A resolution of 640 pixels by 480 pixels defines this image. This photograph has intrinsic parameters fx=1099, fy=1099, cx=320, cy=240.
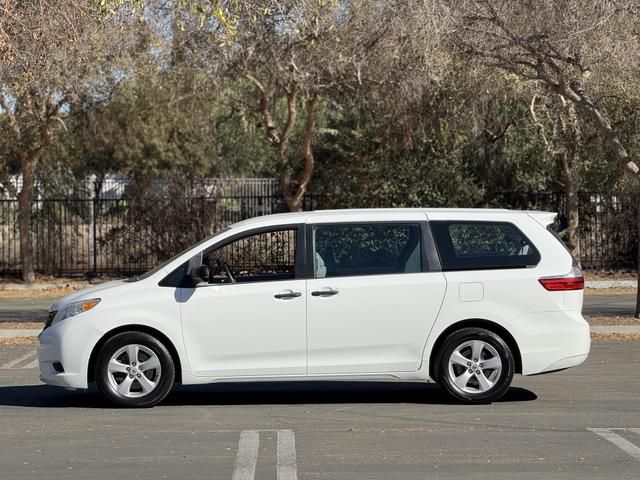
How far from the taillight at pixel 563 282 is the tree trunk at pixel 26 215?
19587mm

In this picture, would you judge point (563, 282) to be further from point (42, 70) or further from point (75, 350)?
point (42, 70)

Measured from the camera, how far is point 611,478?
23.3 feet

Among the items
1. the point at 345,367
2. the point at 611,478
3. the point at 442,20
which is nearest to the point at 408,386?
the point at 345,367

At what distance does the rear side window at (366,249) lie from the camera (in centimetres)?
1015

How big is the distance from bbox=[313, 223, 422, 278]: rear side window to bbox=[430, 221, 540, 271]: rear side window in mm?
247

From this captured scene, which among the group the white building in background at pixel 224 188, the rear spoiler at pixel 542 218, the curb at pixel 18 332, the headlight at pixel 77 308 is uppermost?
the white building in background at pixel 224 188

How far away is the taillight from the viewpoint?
33.4ft

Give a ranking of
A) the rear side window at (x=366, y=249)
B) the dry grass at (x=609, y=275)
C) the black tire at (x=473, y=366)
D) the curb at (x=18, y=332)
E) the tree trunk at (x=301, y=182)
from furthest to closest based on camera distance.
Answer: the dry grass at (x=609, y=275) → the tree trunk at (x=301, y=182) → the curb at (x=18, y=332) → the rear side window at (x=366, y=249) → the black tire at (x=473, y=366)

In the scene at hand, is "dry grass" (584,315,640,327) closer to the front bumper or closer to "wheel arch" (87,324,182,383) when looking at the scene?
"wheel arch" (87,324,182,383)

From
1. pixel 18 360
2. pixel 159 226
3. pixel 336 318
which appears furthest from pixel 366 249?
pixel 159 226

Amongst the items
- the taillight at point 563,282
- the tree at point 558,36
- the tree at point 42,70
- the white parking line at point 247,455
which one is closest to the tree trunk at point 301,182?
the tree at point 42,70

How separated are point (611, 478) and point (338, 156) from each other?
23.0 meters

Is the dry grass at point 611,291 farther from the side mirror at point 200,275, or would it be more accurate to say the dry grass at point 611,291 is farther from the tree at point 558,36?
the side mirror at point 200,275

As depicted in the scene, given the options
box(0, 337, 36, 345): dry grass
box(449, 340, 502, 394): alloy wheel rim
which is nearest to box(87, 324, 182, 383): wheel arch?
box(449, 340, 502, 394): alloy wheel rim
